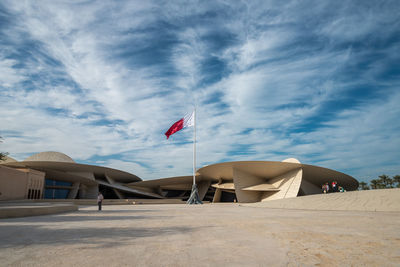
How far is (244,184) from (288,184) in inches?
275

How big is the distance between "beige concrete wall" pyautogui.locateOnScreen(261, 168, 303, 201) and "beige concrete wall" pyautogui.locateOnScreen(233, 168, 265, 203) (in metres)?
2.14

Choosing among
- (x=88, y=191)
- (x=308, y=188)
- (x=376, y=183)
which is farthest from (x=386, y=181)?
(x=88, y=191)

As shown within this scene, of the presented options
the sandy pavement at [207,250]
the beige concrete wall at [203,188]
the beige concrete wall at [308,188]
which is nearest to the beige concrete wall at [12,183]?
the sandy pavement at [207,250]

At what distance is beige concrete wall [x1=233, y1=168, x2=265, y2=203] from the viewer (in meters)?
39.3

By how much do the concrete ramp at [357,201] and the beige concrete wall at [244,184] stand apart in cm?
1850

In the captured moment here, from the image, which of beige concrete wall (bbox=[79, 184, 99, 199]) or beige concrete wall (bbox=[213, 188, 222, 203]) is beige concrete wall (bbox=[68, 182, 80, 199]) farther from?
beige concrete wall (bbox=[213, 188, 222, 203])

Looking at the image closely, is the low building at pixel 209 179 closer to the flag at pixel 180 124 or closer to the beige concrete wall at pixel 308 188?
the beige concrete wall at pixel 308 188

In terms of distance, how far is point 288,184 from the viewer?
1407 inches

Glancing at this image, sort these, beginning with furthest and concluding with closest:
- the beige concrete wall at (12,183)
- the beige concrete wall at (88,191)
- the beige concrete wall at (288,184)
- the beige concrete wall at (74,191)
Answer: the beige concrete wall at (88,191) < the beige concrete wall at (74,191) < the beige concrete wall at (288,184) < the beige concrete wall at (12,183)

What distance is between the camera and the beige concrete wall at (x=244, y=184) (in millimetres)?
39281

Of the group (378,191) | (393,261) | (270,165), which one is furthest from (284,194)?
(393,261)

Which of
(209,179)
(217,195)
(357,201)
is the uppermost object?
(209,179)

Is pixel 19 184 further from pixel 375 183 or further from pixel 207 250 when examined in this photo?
pixel 375 183

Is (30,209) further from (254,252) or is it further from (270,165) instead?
(270,165)
